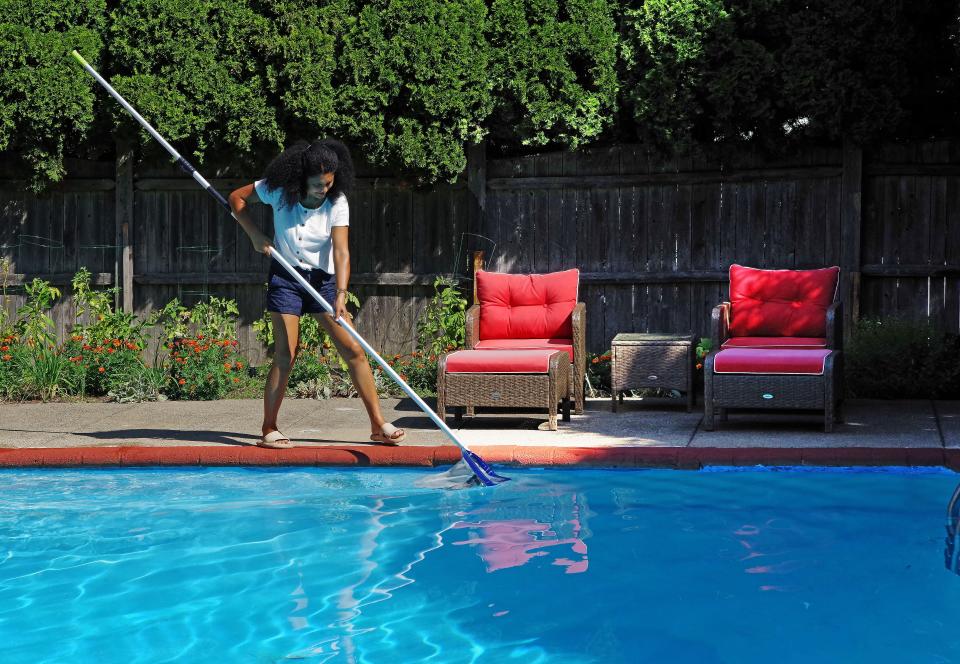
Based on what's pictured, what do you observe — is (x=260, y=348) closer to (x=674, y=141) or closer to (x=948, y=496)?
(x=674, y=141)

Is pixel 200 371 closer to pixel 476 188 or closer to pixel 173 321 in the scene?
pixel 173 321

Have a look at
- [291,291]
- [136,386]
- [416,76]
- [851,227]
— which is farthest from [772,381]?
[136,386]

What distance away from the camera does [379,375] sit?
10.2m

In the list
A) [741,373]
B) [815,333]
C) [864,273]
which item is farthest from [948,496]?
[864,273]

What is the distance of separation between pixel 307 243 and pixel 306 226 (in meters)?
0.10

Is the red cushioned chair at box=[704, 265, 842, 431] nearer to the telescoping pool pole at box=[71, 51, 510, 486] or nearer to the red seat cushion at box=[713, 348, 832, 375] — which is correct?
the red seat cushion at box=[713, 348, 832, 375]

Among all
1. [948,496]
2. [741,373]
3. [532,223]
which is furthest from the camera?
[532,223]

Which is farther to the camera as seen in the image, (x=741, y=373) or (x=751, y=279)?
(x=751, y=279)

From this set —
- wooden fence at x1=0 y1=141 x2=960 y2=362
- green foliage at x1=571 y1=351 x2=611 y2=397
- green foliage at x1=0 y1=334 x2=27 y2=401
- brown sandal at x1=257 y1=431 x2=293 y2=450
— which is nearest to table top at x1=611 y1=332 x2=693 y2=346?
green foliage at x1=571 y1=351 x2=611 y2=397

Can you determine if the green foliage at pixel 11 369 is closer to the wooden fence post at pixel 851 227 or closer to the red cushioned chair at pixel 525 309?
the red cushioned chair at pixel 525 309

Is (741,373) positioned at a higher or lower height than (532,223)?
lower

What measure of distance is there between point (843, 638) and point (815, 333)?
181 inches

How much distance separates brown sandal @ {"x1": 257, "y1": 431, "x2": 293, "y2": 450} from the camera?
7.51m

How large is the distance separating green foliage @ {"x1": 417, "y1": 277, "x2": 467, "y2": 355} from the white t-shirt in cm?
316
